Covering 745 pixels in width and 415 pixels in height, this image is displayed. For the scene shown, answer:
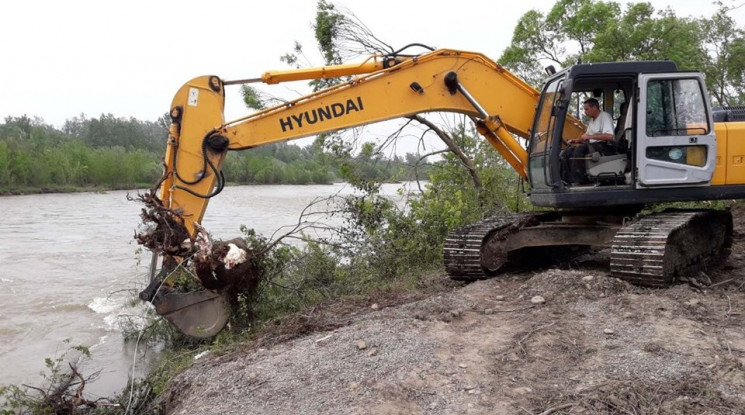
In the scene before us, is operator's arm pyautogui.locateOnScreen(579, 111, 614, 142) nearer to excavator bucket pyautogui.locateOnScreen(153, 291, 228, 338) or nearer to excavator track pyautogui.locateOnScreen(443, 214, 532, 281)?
excavator track pyautogui.locateOnScreen(443, 214, 532, 281)

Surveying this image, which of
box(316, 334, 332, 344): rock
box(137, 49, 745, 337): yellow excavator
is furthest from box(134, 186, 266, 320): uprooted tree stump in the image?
box(316, 334, 332, 344): rock

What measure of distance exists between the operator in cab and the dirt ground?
1.08 meters

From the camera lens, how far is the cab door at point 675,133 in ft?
19.1

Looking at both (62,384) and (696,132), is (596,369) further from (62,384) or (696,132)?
(62,384)

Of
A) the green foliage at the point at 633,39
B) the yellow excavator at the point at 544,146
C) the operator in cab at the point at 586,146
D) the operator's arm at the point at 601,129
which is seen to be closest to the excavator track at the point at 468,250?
the yellow excavator at the point at 544,146

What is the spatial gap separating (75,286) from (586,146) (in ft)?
31.0

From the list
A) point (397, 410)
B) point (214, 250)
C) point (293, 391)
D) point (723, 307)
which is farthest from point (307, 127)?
point (723, 307)

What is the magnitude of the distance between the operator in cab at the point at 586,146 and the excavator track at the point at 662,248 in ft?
2.36

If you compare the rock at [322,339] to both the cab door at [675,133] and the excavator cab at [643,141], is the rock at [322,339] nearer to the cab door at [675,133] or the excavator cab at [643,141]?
the excavator cab at [643,141]

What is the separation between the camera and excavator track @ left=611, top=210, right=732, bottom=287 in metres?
5.36

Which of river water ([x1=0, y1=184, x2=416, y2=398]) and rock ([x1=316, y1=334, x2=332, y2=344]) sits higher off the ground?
rock ([x1=316, y1=334, x2=332, y2=344])

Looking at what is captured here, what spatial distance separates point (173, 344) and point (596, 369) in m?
5.03

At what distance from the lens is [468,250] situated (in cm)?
664

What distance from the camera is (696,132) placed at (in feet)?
19.2
